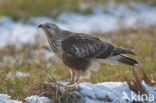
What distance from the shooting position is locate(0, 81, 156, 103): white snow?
13.8 ft

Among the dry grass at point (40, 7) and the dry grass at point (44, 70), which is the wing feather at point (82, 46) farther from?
the dry grass at point (40, 7)

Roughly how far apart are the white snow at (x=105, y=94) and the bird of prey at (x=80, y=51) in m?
0.71

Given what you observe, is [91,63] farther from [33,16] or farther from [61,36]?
[33,16]

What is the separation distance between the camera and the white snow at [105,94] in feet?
13.8

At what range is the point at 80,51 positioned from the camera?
18.0ft

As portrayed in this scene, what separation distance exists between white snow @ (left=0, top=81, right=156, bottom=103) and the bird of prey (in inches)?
27.9

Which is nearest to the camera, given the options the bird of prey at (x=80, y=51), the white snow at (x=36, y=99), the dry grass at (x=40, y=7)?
the white snow at (x=36, y=99)

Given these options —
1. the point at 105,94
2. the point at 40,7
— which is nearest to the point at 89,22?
the point at 40,7

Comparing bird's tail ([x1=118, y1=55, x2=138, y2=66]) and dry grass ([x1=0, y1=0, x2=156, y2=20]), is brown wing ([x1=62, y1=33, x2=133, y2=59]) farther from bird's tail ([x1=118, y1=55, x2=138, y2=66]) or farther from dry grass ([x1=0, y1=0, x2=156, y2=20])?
dry grass ([x1=0, y1=0, x2=156, y2=20])

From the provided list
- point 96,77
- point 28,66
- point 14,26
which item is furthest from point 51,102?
point 14,26

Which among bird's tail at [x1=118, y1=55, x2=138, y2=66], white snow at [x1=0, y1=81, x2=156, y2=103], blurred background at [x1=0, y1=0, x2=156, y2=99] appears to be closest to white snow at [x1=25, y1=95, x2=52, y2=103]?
white snow at [x1=0, y1=81, x2=156, y2=103]

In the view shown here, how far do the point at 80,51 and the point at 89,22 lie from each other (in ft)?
27.1

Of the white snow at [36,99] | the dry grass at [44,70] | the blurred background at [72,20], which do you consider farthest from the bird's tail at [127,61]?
the blurred background at [72,20]

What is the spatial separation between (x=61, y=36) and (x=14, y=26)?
710 centimetres
